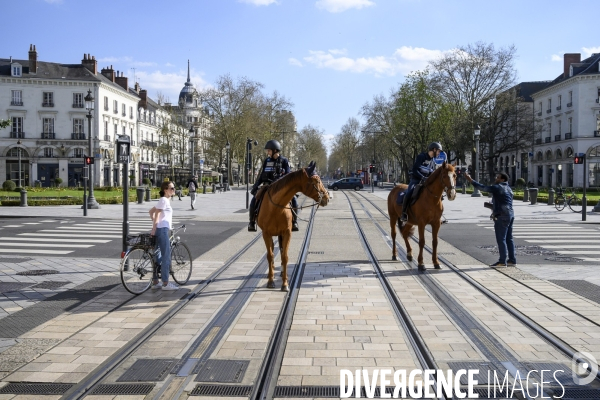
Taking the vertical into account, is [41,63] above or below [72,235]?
above

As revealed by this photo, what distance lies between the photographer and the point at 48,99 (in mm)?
69938

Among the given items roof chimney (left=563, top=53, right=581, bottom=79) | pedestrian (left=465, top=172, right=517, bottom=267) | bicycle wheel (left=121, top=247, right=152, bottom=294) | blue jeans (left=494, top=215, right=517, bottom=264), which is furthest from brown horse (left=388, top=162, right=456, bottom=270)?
roof chimney (left=563, top=53, right=581, bottom=79)

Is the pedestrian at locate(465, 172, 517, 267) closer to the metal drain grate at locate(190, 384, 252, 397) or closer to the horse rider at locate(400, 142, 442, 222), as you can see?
the horse rider at locate(400, 142, 442, 222)

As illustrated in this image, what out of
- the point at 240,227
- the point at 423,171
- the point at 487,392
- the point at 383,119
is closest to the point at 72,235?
the point at 240,227

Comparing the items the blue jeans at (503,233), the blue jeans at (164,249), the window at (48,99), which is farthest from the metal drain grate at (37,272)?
the window at (48,99)

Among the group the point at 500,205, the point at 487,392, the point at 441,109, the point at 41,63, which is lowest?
the point at 487,392

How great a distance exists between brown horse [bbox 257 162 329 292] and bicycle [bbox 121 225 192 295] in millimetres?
1536

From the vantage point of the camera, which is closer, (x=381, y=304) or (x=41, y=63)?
(x=381, y=304)

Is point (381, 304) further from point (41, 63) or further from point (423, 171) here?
point (41, 63)

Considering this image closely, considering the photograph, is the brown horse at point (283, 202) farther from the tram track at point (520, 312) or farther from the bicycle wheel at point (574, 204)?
the bicycle wheel at point (574, 204)

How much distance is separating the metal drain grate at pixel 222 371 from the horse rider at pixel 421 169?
7.02m

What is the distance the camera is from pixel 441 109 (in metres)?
65.9

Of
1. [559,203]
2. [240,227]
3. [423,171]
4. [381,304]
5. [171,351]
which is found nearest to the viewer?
[171,351]

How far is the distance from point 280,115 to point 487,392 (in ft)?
312
